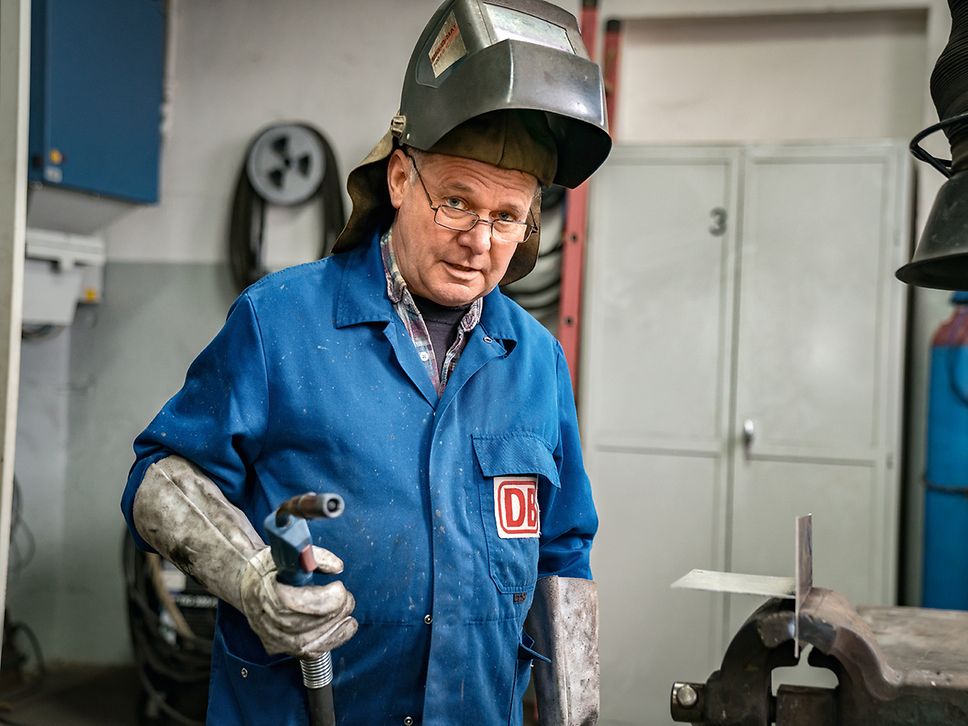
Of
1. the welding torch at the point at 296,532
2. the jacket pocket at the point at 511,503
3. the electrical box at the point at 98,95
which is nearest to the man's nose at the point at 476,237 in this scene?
the jacket pocket at the point at 511,503

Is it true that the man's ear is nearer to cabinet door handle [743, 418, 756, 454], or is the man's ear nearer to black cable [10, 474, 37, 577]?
cabinet door handle [743, 418, 756, 454]

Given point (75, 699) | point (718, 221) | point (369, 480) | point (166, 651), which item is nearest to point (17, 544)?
point (75, 699)

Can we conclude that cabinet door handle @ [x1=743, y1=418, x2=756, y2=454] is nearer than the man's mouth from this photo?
No

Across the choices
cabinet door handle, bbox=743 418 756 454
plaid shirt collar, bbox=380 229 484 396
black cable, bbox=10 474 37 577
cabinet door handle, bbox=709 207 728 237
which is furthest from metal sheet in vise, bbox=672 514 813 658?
black cable, bbox=10 474 37 577

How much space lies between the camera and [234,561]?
1.08m

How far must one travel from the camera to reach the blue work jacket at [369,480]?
121 centimetres

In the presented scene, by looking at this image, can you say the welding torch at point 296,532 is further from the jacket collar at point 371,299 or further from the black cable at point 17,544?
the black cable at point 17,544

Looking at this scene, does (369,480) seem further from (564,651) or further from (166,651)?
(166,651)

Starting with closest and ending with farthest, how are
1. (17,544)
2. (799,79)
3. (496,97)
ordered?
1. (496,97)
2. (799,79)
3. (17,544)

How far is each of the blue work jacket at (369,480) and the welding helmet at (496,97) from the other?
0.19 metres

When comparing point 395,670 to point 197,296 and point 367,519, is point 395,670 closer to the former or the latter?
point 367,519

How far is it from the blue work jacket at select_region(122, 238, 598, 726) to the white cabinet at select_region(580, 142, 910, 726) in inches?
74.1

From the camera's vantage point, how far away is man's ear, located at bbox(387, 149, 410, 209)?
1332 millimetres

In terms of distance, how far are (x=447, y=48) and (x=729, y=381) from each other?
2.04 m
